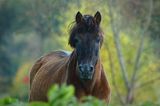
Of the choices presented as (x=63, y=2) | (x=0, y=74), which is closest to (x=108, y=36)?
(x=63, y=2)

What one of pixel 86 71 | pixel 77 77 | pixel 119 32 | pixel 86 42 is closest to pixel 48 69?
pixel 77 77

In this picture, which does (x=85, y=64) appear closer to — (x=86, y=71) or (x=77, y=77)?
(x=86, y=71)

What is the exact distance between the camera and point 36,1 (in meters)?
18.8

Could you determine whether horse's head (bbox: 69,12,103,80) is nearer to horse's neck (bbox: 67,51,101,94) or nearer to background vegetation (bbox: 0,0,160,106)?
horse's neck (bbox: 67,51,101,94)

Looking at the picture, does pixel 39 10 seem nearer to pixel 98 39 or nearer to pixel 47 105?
pixel 98 39

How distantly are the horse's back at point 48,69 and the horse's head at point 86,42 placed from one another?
2.53 ft

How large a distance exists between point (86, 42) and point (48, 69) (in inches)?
76.0

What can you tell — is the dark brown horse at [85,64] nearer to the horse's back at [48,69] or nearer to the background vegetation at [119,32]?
the horse's back at [48,69]

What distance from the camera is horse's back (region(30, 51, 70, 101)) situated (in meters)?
9.60

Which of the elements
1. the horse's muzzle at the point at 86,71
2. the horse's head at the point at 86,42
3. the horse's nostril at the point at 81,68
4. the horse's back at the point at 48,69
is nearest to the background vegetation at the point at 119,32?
the horse's head at the point at 86,42

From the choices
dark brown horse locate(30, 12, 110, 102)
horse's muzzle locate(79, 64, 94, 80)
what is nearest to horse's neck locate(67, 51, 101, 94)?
dark brown horse locate(30, 12, 110, 102)

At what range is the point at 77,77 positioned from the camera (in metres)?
8.82

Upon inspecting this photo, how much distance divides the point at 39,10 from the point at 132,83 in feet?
24.6

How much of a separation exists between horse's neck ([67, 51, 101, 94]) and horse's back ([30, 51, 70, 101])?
297 millimetres
